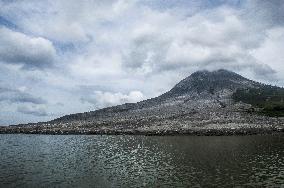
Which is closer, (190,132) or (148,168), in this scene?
(148,168)

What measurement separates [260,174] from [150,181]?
1661 cm

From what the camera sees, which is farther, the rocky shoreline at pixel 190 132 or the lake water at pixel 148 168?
the rocky shoreline at pixel 190 132

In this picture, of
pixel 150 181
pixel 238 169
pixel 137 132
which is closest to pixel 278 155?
pixel 238 169

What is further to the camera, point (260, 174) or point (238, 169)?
point (238, 169)

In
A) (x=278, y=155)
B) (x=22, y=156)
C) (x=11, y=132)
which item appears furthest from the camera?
(x=11, y=132)

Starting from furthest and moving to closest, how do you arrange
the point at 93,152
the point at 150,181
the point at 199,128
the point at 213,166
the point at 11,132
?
the point at 11,132 → the point at 199,128 → the point at 93,152 → the point at 213,166 → the point at 150,181

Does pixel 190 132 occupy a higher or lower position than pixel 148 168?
higher

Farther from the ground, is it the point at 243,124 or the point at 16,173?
the point at 243,124

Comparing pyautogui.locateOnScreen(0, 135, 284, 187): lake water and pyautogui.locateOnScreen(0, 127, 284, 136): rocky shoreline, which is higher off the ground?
pyautogui.locateOnScreen(0, 127, 284, 136): rocky shoreline

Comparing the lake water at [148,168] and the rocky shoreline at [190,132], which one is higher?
the rocky shoreline at [190,132]

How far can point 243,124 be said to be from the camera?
134 meters

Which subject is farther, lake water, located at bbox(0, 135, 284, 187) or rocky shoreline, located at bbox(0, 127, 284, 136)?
rocky shoreline, located at bbox(0, 127, 284, 136)

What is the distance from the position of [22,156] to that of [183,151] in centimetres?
3543

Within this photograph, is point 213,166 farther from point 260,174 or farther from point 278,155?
point 278,155
